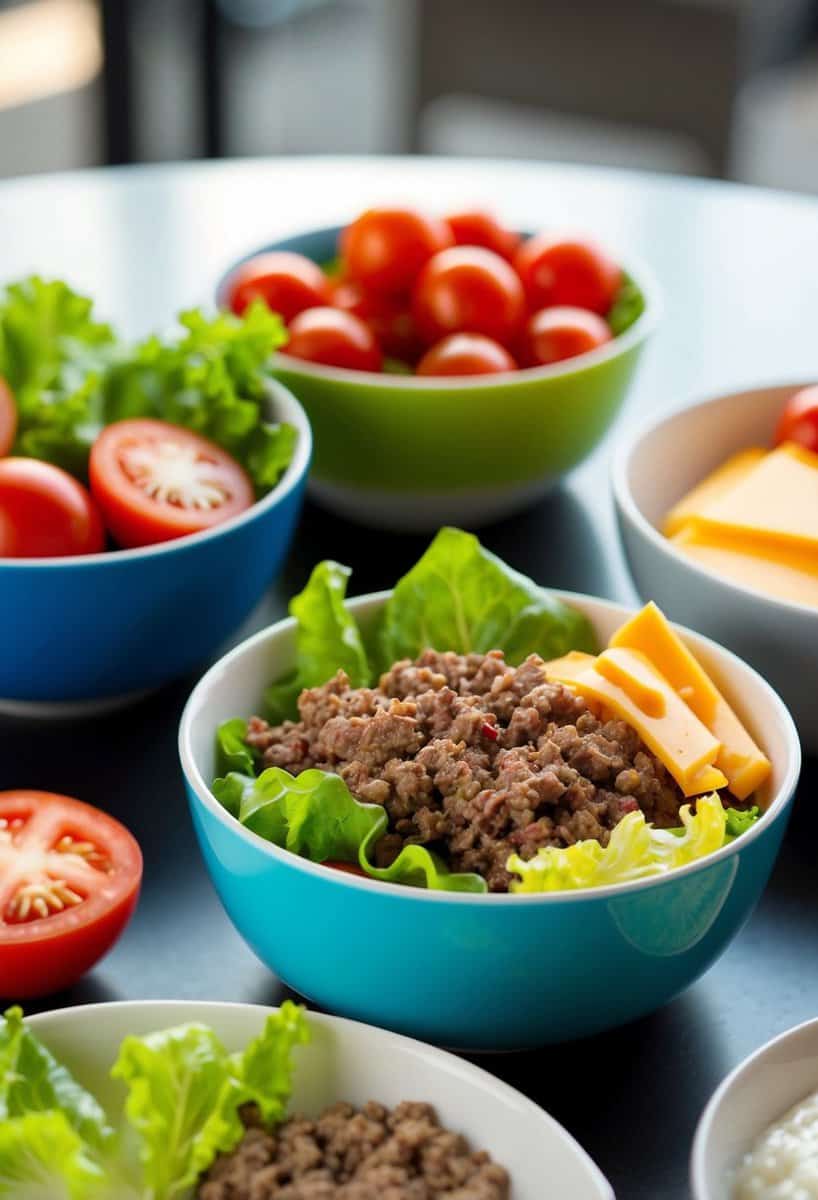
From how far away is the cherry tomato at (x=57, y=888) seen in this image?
1435 millimetres

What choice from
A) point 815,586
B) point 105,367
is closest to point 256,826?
point 815,586

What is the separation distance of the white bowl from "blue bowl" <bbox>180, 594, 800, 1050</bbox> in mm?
74

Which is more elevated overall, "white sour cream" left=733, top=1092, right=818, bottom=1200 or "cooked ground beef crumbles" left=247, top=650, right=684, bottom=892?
"cooked ground beef crumbles" left=247, top=650, right=684, bottom=892

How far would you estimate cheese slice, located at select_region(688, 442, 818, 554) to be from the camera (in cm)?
184

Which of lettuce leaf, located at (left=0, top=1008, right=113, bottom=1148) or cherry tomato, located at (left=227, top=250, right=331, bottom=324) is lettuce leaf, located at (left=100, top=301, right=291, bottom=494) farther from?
lettuce leaf, located at (left=0, top=1008, right=113, bottom=1148)

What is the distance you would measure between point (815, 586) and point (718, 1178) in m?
0.78

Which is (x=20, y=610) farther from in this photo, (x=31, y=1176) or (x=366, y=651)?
(x=31, y=1176)

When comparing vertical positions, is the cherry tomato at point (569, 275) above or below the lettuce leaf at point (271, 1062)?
above

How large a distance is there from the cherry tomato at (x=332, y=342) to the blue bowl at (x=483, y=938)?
2.86 feet

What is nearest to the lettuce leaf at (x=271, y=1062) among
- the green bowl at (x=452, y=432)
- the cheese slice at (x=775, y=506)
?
the cheese slice at (x=775, y=506)

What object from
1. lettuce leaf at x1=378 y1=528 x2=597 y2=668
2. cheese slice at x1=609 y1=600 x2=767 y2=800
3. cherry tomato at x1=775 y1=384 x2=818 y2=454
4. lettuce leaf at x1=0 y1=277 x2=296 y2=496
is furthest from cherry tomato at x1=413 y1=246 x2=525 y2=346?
cheese slice at x1=609 y1=600 x2=767 y2=800

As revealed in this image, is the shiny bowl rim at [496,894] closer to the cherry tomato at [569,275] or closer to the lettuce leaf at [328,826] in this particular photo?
the lettuce leaf at [328,826]

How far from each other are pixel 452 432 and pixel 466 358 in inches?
4.7

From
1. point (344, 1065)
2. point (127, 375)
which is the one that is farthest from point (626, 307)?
point (344, 1065)
